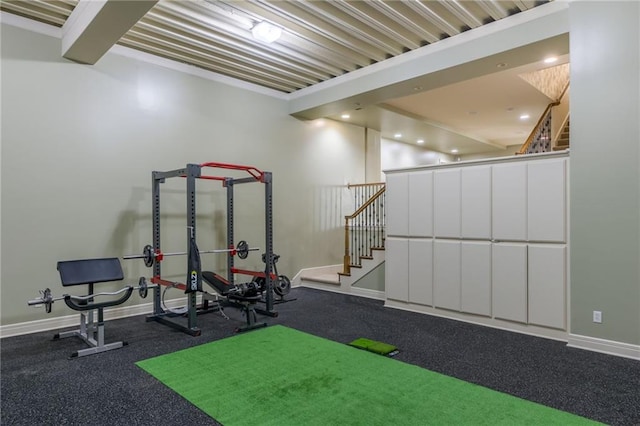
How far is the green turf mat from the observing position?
252 centimetres

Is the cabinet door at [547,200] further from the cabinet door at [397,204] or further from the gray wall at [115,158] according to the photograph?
the gray wall at [115,158]

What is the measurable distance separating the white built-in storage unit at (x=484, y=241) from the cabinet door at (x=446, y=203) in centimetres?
1

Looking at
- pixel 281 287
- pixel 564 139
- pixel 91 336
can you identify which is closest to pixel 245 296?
pixel 281 287

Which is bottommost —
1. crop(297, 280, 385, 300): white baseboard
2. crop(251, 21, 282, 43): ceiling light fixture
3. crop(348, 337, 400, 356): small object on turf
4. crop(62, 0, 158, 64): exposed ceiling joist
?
crop(297, 280, 385, 300): white baseboard

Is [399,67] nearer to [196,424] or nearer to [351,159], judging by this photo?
[351,159]

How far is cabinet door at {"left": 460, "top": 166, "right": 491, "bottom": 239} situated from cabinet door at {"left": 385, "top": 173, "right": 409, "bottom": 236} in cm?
86

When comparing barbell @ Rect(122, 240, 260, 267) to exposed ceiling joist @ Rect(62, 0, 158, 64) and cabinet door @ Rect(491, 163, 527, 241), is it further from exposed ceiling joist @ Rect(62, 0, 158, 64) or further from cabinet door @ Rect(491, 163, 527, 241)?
cabinet door @ Rect(491, 163, 527, 241)

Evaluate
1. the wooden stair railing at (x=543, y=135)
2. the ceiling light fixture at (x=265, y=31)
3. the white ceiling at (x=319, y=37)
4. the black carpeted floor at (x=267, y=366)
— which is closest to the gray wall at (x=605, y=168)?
the black carpeted floor at (x=267, y=366)

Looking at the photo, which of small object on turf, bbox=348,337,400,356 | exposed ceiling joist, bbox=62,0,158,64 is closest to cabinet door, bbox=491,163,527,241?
small object on turf, bbox=348,337,400,356

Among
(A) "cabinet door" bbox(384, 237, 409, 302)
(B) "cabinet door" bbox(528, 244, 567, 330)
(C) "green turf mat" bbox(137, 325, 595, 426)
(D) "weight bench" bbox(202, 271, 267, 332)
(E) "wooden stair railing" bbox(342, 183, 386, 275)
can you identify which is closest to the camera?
(C) "green turf mat" bbox(137, 325, 595, 426)

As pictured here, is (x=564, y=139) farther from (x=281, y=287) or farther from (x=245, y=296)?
(x=245, y=296)

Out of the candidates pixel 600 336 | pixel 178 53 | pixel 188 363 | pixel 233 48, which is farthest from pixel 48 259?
pixel 600 336

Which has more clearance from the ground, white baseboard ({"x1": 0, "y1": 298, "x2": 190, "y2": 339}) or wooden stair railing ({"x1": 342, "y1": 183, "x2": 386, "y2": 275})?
wooden stair railing ({"x1": 342, "y1": 183, "x2": 386, "y2": 275})

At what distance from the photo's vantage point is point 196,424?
245 cm
